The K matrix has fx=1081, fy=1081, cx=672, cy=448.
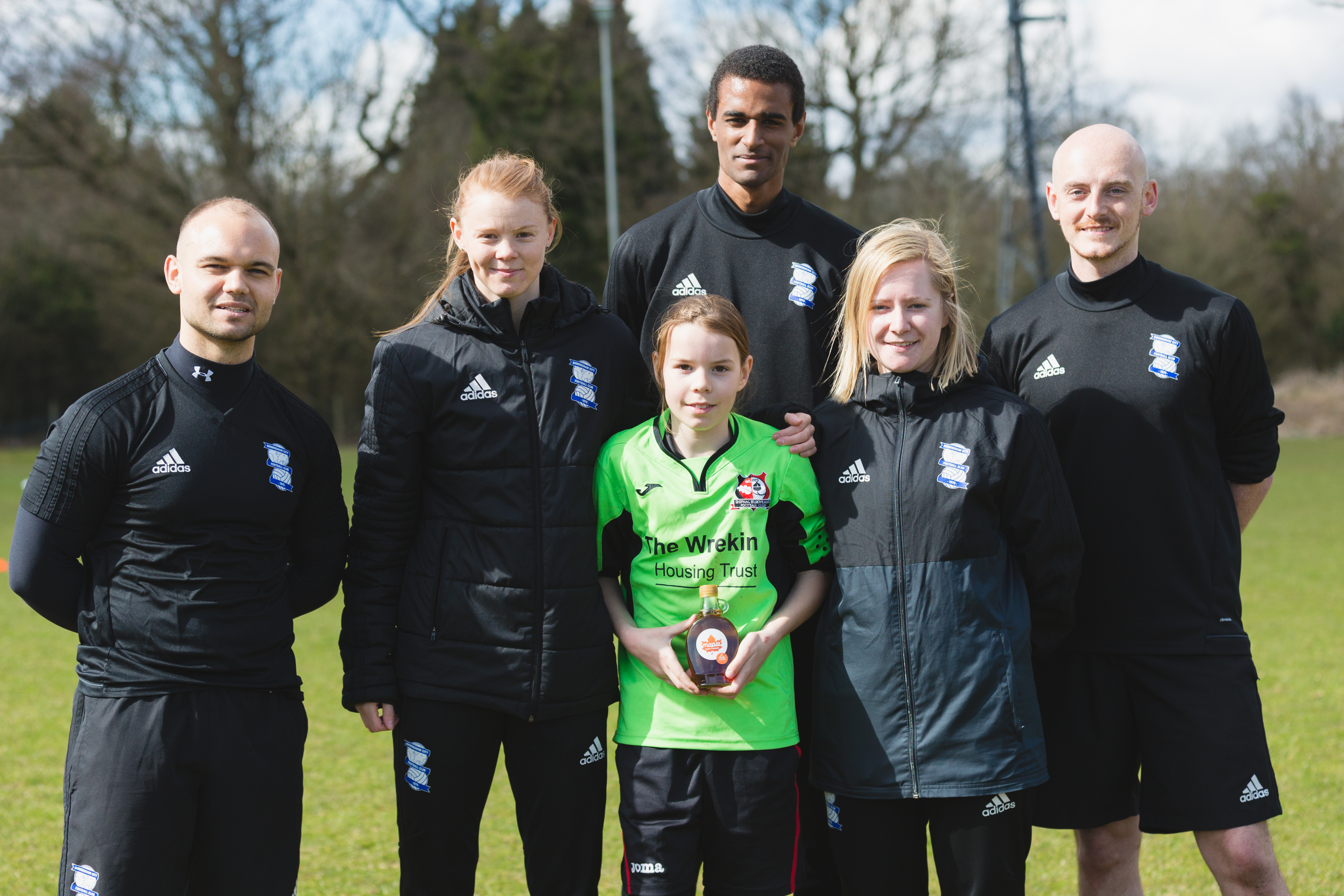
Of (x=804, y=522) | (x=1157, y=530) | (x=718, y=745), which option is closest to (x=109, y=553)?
(x=718, y=745)

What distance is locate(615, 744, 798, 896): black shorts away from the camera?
2.83 meters

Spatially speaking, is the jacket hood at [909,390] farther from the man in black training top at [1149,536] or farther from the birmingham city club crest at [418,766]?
the birmingham city club crest at [418,766]

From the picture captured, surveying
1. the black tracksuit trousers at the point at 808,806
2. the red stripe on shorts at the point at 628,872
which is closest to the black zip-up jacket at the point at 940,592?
the black tracksuit trousers at the point at 808,806

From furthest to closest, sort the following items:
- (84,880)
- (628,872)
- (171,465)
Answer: (628,872) < (171,465) < (84,880)

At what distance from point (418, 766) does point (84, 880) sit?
83 cm

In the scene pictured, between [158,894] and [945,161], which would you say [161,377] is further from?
[945,161]

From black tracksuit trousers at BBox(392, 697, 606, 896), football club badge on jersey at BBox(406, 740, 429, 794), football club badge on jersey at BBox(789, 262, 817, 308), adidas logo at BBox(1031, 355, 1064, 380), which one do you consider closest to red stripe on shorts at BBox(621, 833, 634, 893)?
black tracksuit trousers at BBox(392, 697, 606, 896)

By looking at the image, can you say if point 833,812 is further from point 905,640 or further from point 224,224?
point 224,224

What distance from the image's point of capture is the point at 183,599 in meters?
2.66

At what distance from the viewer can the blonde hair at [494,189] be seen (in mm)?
3043

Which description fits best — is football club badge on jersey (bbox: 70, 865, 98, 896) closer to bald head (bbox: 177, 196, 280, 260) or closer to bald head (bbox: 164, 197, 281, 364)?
bald head (bbox: 164, 197, 281, 364)

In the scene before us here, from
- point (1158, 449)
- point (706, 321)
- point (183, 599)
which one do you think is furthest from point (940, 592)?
point (183, 599)

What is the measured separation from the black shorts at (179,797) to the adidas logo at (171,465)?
1.79 ft

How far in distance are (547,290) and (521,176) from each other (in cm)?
34
